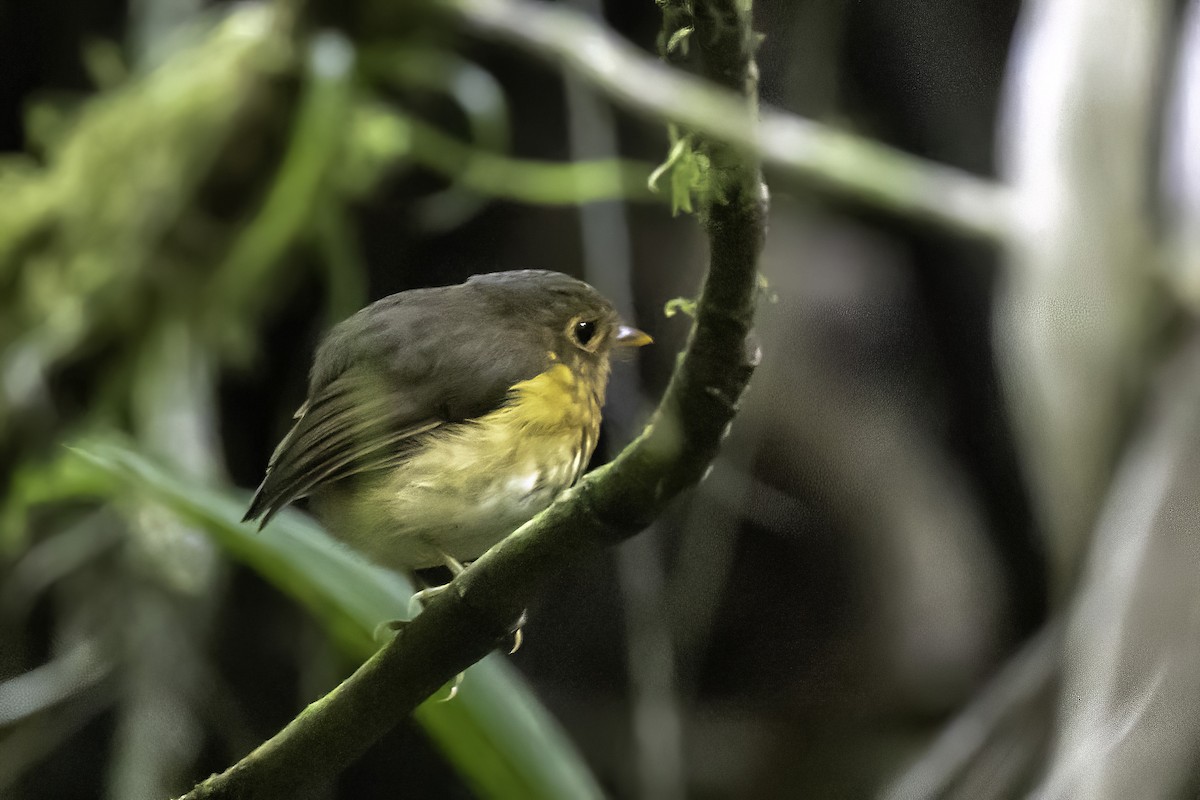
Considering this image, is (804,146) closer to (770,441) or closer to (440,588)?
(770,441)

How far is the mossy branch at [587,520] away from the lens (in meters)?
0.40

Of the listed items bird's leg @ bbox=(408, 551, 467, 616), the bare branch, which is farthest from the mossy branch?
the bare branch

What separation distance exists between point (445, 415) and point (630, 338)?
0.28 feet

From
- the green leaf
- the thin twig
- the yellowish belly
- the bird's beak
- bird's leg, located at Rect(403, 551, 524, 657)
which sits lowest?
the green leaf

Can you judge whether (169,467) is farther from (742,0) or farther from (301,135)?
(742,0)

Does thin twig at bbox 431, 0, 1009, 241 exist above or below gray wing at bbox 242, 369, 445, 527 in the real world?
above

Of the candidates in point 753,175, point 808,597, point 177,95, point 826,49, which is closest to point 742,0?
point 753,175

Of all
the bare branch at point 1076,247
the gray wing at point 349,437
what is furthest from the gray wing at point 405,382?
the bare branch at point 1076,247

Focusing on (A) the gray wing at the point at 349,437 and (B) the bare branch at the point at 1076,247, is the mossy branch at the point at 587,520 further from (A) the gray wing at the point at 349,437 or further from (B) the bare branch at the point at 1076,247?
(B) the bare branch at the point at 1076,247

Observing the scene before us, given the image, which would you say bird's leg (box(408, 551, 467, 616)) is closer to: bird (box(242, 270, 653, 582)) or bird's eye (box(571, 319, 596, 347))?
bird (box(242, 270, 653, 582))

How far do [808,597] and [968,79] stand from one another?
0.30m

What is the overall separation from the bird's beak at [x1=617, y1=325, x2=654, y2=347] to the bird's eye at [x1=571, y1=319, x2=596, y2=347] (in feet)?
0.04

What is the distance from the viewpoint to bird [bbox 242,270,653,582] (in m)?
0.44

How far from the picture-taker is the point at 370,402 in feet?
1.46
